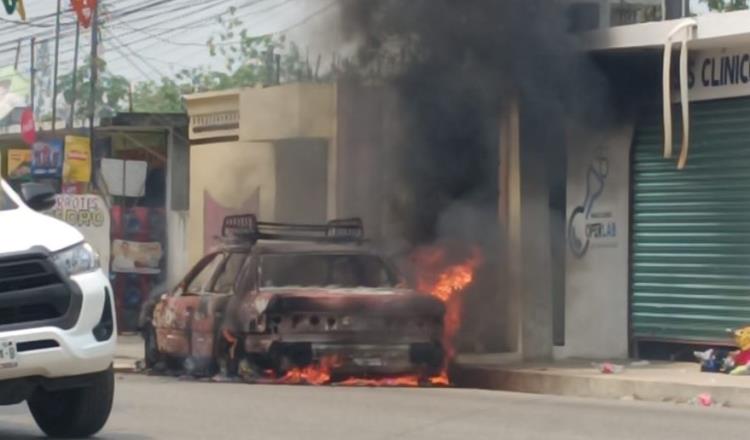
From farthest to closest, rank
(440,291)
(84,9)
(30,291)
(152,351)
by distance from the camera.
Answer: (84,9), (440,291), (152,351), (30,291)

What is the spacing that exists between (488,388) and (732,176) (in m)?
3.62

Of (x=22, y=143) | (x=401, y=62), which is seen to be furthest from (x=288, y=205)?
(x=22, y=143)

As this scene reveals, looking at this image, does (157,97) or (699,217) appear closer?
(699,217)

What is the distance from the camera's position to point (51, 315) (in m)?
9.72

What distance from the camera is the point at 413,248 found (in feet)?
65.6

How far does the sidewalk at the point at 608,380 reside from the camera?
15852 mm

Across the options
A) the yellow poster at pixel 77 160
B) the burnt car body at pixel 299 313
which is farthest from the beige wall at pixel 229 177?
the burnt car body at pixel 299 313

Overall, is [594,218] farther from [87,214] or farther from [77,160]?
[77,160]

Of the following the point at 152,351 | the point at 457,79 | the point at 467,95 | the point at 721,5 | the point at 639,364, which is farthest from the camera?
the point at 721,5

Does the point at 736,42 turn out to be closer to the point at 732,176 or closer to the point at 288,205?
the point at 732,176

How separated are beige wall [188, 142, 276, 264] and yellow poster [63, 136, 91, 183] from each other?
3670 mm

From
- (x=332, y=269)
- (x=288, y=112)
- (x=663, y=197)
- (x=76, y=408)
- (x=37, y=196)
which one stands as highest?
(x=288, y=112)

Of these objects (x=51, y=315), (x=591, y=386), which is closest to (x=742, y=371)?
(x=591, y=386)

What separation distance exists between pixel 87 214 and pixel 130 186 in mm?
6922
